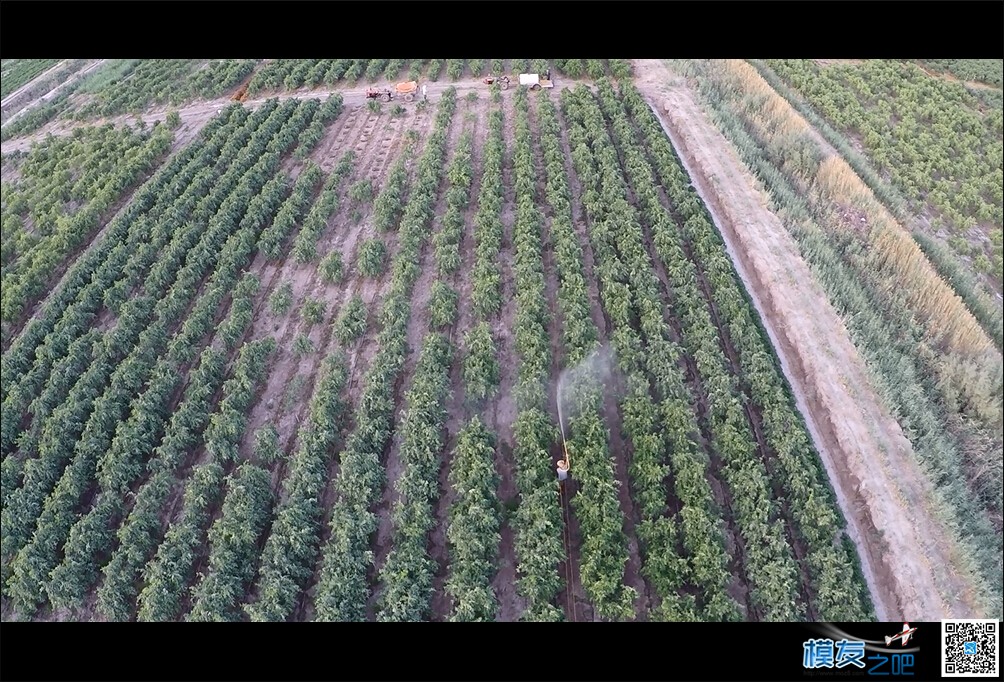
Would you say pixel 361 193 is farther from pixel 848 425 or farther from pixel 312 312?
pixel 848 425

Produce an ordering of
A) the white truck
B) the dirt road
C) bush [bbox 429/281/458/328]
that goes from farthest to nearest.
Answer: the white truck < the dirt road < bush [bbox 429/281/458/328]

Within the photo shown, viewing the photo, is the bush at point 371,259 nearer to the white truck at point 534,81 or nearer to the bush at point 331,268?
the bush at point 331,268

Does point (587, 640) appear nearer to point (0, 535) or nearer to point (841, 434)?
point (841, 434)

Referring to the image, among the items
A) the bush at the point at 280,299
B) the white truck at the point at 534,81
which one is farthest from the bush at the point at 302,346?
the white truck at the point at 534,81

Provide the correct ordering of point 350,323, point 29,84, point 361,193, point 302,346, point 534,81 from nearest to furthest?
point 302,346, point 350,323, point 361,193, point 534,81, point 29,84

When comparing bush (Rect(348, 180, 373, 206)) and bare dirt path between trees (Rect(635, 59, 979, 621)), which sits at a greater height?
bush (Rect(348, 180, 373, 206))

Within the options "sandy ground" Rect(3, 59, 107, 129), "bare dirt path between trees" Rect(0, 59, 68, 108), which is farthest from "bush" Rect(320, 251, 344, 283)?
"bare dirt path between trees" Rect(0, 59, 68, 108)

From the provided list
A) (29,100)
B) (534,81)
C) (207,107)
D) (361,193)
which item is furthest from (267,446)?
(29,100)

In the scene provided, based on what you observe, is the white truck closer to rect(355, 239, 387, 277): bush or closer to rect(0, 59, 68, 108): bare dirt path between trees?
rect(355, 239, 387, 277): bush

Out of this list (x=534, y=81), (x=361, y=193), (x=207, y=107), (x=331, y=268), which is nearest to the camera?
(x=331, y=268)
